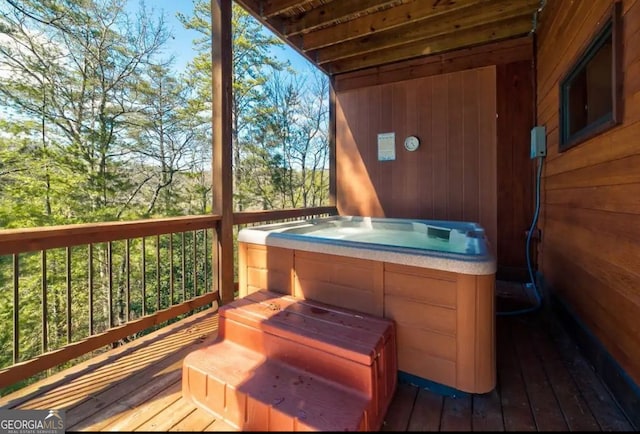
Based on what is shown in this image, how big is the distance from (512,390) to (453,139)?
2888 millimetres

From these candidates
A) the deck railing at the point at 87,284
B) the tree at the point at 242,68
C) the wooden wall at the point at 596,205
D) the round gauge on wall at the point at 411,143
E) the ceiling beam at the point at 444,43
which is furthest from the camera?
the tree at the point at 242,68

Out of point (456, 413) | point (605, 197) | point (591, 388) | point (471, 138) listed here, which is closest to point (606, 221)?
point (605, 197)

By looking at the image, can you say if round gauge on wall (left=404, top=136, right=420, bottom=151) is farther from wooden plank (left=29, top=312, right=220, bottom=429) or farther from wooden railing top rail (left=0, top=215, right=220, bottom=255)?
wooden plank (left=29, top=312, right=220, bottom=429)

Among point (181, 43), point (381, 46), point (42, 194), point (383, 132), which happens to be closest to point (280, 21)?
point (381, 46)

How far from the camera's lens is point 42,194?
4.32 meters

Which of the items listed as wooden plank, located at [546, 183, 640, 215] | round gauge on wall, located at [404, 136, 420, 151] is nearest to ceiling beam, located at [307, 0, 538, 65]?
round gauge on wall, located at [404, 136, 420, 151]

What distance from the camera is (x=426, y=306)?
55.4 inches

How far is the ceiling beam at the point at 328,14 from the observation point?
2.86 meters

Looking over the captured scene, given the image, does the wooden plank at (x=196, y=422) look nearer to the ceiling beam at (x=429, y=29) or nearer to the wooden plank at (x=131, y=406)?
the wooden plank at (x=131, y=406)

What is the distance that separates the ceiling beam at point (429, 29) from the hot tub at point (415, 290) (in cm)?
255

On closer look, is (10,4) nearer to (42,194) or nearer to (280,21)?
(42,194)

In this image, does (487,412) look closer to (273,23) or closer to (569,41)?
(569,41)

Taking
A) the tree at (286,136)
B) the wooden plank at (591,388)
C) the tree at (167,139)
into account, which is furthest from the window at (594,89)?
the tree at (167,139)

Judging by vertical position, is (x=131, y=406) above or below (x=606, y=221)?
below
